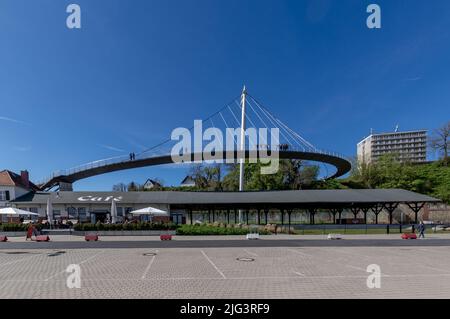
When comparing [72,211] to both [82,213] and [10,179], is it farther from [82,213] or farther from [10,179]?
[10,179]

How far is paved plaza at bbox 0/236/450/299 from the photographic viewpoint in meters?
8.03

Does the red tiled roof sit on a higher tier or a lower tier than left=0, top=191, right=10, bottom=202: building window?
higher

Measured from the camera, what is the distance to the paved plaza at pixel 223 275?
8031 mm

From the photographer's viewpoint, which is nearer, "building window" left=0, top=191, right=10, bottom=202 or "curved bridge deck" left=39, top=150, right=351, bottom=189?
"building window" left=0, top=191, right=10, bottom=202

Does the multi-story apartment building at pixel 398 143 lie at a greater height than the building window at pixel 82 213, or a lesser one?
greater

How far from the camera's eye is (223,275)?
34.1 ft

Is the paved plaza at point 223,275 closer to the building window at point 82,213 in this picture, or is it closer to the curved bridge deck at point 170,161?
the building window at point 82,213

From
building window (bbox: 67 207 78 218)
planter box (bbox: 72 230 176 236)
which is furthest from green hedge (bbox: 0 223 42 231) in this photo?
building window (bbox: 67 207 78 218)

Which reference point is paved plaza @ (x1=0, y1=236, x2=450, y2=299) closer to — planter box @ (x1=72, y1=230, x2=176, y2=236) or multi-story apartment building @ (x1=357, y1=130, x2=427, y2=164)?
planter box @ (x1=72, y1=230, x2=176, y2=236)

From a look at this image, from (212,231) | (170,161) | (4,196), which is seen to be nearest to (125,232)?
(212,231)

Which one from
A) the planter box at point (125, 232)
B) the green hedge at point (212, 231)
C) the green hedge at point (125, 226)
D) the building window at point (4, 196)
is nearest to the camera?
the planter box at point (125, 232)

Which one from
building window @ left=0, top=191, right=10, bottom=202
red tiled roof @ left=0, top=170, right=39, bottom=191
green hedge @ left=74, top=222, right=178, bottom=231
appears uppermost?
red tiled roof @ left=0, top=170, right=39, bottom=191

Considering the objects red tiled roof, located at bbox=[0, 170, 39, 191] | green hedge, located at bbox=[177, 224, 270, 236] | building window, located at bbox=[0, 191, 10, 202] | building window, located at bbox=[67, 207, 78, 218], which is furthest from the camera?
red tiled roof, located at bbox=[0, 170, 39, 191]

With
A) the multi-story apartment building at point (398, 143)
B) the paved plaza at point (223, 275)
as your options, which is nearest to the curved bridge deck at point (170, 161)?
the paved plaza at point (223, 275)
